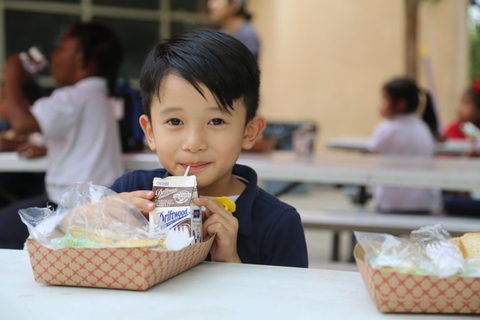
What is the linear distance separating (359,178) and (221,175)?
187 cm

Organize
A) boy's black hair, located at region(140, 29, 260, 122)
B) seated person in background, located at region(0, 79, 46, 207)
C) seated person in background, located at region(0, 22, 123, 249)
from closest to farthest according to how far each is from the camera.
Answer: boy's black hair, located at region(140, 29, 260, 122) → seated person in background, located at region(0, 22, 123, 249) → seated person in background, located at region(0, 79, 46, 207)

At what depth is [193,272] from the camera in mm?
1164

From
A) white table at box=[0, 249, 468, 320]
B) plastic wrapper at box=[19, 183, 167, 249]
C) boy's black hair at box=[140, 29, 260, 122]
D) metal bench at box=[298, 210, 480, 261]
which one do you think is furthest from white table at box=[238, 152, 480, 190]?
plastic wrapper at box=[19, 183, 167, 249]

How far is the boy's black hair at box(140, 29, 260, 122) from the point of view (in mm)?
1365

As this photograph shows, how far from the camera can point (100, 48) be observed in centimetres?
332

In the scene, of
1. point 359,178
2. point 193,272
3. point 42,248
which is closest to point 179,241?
point 193,272

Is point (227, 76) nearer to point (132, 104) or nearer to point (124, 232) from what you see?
point (124, 232)

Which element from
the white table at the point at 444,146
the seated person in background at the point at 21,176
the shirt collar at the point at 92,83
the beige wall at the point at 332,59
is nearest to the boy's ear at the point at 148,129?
the shirt collar at the point at 92,83

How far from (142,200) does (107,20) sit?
27.6 feet

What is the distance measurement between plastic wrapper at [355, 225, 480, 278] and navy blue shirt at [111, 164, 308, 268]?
1.42ft

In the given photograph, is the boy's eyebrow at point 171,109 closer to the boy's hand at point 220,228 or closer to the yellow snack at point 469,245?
the boy's hand at point 220,228

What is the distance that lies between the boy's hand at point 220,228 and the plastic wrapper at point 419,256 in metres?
0.30

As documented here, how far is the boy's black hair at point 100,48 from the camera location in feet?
10.8

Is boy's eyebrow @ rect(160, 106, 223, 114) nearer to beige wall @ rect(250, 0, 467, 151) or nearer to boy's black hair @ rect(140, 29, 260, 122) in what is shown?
boy's black hair @ rect(140, 29, 260, 122)
